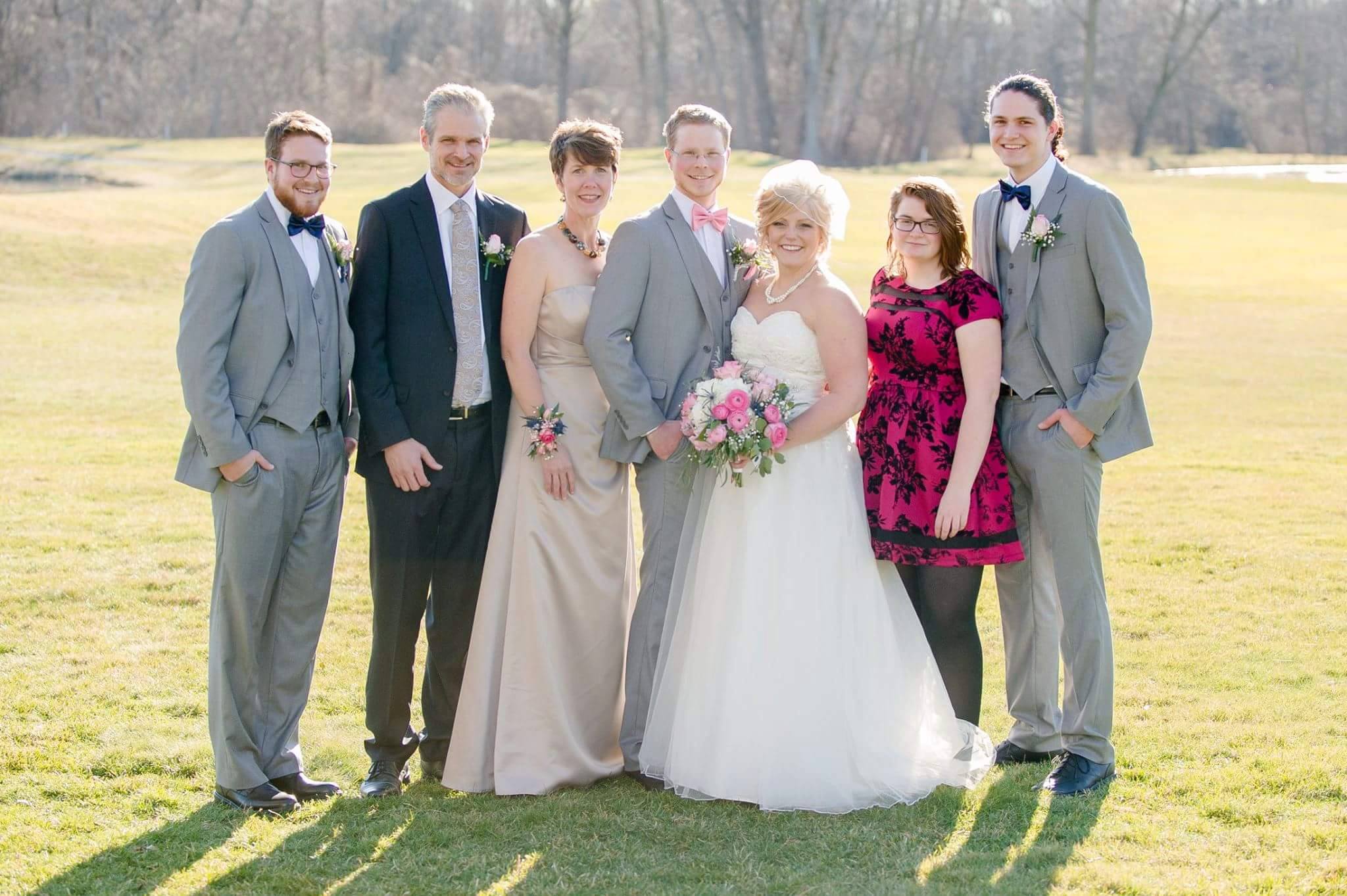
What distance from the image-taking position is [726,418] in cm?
467

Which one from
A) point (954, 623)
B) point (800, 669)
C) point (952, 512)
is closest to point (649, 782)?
point (800, 669)

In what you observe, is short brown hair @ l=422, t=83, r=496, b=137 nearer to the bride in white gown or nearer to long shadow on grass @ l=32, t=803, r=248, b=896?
the bride in white gown

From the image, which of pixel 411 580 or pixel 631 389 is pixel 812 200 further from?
pixel 411 580

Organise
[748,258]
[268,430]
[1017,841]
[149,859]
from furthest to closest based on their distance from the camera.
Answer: [748,258]
[268,430]
[1017,841]
[149,859]

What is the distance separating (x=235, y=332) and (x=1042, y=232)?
3015 millimetres

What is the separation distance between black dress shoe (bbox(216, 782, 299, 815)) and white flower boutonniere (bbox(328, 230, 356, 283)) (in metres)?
1.95

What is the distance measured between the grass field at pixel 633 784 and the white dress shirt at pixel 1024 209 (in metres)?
2.13

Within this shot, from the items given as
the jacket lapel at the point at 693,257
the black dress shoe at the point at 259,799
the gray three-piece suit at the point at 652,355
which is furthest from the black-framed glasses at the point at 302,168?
the black dress shoe at the point at 259,799

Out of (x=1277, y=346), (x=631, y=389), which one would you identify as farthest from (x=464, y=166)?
(x=1277, y=346)

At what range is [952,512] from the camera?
482 cm

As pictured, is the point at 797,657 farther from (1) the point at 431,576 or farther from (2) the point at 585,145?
(2) the point at 585,145

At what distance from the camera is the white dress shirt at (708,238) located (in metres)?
5.02

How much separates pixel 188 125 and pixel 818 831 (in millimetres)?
59870

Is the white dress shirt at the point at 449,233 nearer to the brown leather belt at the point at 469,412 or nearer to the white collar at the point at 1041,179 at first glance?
the brown leather belt at the point at 469,412
